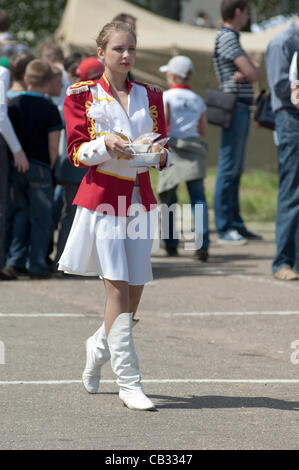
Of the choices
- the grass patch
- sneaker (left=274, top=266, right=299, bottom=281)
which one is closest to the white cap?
sneaker (left=274, top=266, right=299, bottom=281)

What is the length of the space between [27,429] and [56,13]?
20.0 meters

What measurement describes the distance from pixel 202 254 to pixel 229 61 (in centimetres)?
230

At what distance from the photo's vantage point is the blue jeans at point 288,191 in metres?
9.78

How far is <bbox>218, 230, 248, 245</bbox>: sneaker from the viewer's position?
13.2m

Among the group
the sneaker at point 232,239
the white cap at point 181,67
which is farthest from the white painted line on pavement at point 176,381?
the sneaker at point 232,239

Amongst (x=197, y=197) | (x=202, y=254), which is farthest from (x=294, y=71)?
(x=202, y=254)

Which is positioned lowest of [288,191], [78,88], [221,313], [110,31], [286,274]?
[286,274]

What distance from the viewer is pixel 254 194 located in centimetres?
1770

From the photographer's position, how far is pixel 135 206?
5859 millimetres

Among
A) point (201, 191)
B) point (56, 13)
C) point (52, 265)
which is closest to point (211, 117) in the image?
point (201, 191)

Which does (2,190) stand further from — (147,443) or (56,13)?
(56,13)

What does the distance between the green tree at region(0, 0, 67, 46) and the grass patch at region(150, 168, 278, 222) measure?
230 inches

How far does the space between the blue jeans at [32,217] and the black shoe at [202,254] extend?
1.86m

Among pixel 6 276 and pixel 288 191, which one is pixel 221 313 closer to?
pixel 288 191
